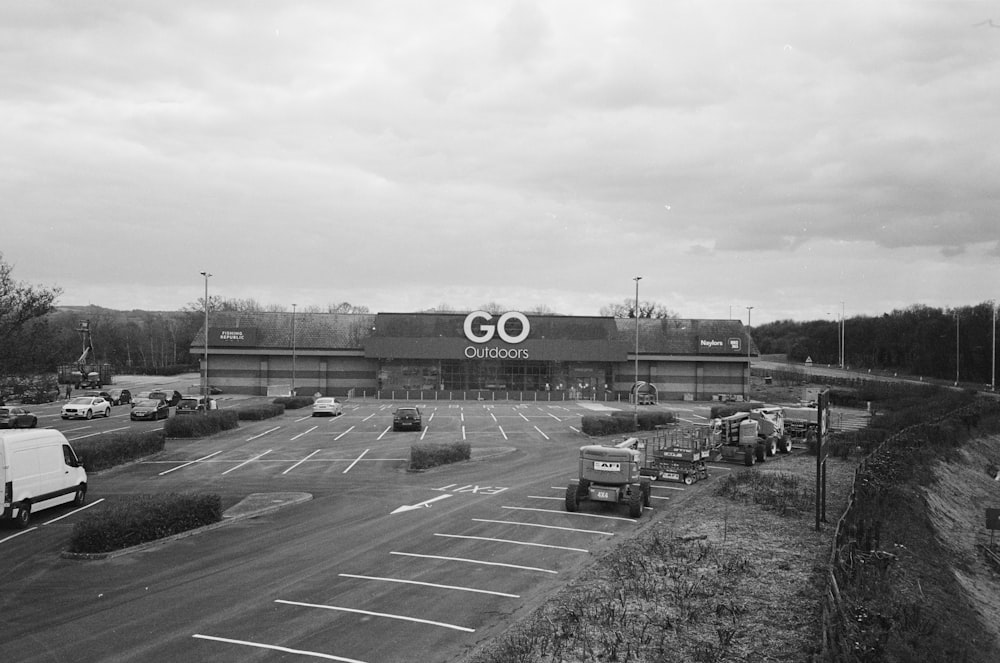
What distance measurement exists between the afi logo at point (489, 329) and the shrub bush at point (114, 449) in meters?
45.4

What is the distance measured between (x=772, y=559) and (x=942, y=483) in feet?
74.4

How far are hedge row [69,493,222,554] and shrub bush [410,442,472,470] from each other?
443 inches

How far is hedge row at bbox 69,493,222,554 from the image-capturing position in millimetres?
17203

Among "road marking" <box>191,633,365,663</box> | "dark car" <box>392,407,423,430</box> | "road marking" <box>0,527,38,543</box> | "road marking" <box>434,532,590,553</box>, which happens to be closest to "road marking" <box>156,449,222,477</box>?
"road marking" <box>0,527,38,543</box>

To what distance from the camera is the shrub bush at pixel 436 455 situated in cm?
3066

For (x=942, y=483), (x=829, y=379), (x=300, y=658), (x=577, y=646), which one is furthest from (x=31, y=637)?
(x=829, y=379)

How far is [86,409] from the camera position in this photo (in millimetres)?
51062

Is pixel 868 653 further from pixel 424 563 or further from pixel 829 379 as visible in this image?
pixel 829 379

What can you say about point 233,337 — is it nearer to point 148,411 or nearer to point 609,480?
point 148,411

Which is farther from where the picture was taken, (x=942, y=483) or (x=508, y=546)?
(x=942, y=483)

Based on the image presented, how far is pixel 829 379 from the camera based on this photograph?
3684 inches

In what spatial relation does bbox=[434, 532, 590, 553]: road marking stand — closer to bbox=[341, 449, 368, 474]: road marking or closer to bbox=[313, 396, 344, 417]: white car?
bbox=[341, 449, 368, 474]: road marking

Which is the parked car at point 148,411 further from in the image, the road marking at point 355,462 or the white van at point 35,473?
the white van at point 35,473

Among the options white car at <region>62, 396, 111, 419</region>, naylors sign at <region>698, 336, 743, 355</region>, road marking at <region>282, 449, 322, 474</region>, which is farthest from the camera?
naylors sign at <region>698, 336, 743, 355</region>
